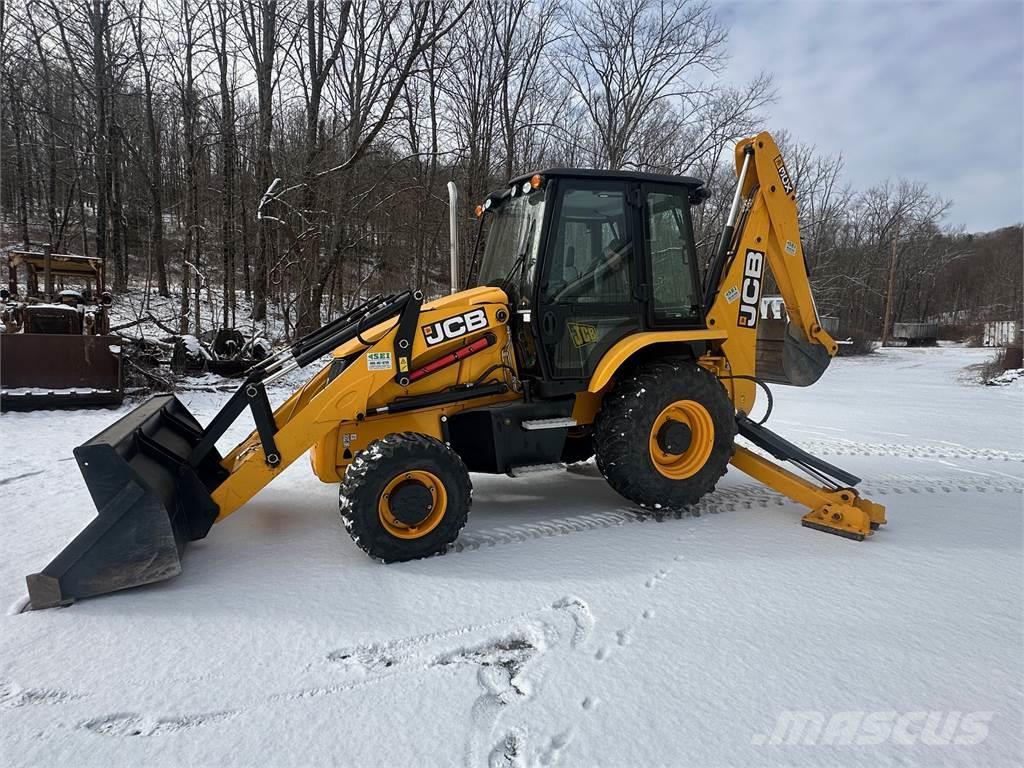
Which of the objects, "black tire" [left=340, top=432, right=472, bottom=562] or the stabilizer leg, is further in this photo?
the stabilizer leg

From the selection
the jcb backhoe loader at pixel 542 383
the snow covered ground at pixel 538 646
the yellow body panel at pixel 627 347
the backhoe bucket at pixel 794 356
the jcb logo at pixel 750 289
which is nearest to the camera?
the snow covered ground at pixel 538 646

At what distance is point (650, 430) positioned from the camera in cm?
394

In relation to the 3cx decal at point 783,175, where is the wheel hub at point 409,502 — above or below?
below

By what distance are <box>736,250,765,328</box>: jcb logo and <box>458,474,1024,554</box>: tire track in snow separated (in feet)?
4.24

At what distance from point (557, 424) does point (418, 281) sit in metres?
14.1

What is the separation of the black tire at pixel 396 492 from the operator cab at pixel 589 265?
92 centimetres

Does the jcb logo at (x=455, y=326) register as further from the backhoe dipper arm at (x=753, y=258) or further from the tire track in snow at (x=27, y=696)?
the tire track in snow at (x=27, y=696)

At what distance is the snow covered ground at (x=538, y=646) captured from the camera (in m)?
1.97

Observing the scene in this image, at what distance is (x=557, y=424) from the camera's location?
13.0ft

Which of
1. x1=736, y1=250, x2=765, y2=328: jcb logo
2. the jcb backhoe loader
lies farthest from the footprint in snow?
x1=736, y1=250, x2=765, y2=328: jcb logo

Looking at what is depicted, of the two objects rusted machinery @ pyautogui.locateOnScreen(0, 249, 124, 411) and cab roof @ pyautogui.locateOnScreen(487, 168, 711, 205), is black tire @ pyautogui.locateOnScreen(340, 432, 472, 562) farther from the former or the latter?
rusted machinery @ pyautogui.locateOnScreen(0, 249, 124, 411)

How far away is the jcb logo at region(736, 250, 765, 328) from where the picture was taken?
14.7 feet

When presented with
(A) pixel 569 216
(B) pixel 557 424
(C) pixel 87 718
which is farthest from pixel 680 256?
(C) pixel 87 718

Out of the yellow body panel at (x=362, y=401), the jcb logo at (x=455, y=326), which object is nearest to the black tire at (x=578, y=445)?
the yellow body panel at (x=362, y=401)
